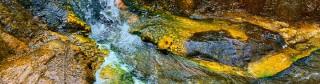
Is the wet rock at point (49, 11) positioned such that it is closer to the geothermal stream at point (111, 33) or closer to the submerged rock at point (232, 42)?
the geothermal stream at point (111, 33)

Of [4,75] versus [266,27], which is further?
[266,27]

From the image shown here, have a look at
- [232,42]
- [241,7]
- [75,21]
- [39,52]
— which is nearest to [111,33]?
[75,21]

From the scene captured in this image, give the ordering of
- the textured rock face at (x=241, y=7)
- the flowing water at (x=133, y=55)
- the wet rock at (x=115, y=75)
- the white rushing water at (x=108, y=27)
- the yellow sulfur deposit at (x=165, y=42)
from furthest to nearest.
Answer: the textured rock face at (x=241, y=7) → the white rushing water at (x=108, y=27) → the yellow sulfur deposit at (x=165, y=42) → the flowing water at (x=133, y=55) → the wet rock at (x=115, y=75)

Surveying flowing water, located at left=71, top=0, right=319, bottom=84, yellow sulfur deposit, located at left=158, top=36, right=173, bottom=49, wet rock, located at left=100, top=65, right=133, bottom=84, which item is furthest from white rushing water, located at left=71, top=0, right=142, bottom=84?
yellow sulfur deposit, located at left=158, top=36, right=173, bottom=49

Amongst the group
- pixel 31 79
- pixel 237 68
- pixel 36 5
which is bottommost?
pixel 237 68

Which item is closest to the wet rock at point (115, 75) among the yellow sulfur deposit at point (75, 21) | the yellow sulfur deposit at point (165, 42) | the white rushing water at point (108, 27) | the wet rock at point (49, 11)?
the white rushing water at point (108, 27)

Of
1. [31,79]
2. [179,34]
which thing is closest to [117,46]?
[179,34]

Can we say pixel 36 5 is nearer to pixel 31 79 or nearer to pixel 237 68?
pixel 31 79
